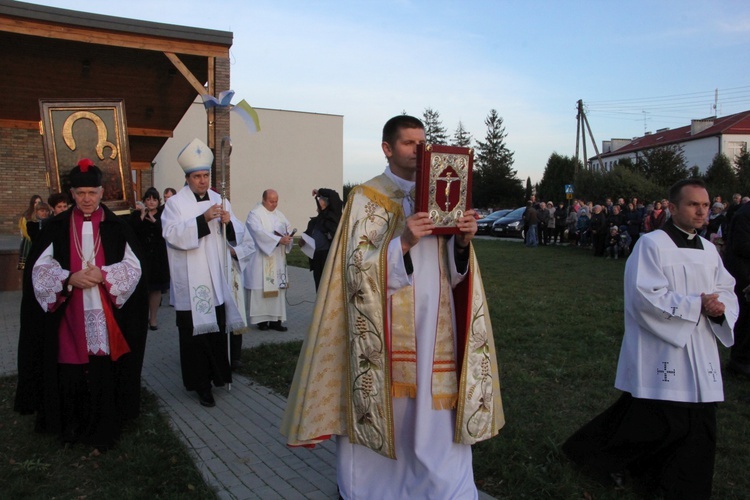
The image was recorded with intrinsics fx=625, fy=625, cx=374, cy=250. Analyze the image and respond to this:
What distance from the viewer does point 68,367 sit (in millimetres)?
4797

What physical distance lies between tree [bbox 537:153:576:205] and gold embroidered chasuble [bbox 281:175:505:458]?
2147 inches

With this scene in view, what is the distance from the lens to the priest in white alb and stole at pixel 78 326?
15.6 ft

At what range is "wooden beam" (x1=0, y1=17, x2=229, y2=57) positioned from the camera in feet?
31.6

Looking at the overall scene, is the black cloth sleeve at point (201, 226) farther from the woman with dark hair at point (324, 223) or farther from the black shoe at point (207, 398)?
the woman with dark hair at point (324, 223)

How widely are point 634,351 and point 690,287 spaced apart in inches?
20.7

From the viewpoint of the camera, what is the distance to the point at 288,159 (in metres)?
33.4

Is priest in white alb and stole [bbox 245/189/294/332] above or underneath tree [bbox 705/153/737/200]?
underneath

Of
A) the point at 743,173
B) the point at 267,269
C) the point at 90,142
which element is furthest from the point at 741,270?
the point at 743,173

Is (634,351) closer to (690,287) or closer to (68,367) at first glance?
(690,287)

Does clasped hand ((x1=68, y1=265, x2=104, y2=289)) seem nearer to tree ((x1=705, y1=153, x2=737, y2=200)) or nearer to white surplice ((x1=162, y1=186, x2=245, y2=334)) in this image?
white surplice ((x1=162, y1=186, x2=245, y2=334))

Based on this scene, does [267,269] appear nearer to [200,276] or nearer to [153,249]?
[153,249]

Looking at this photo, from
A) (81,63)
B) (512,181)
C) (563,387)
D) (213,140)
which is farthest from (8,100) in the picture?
(512,181)

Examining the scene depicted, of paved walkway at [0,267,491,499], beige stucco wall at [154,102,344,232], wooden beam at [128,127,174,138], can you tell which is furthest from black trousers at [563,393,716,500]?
beige stucco wall at [154,102,344,232]


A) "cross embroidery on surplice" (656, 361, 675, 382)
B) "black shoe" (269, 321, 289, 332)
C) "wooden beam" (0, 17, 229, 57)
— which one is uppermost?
"wooden beam" (0, 17, 229, 57)
